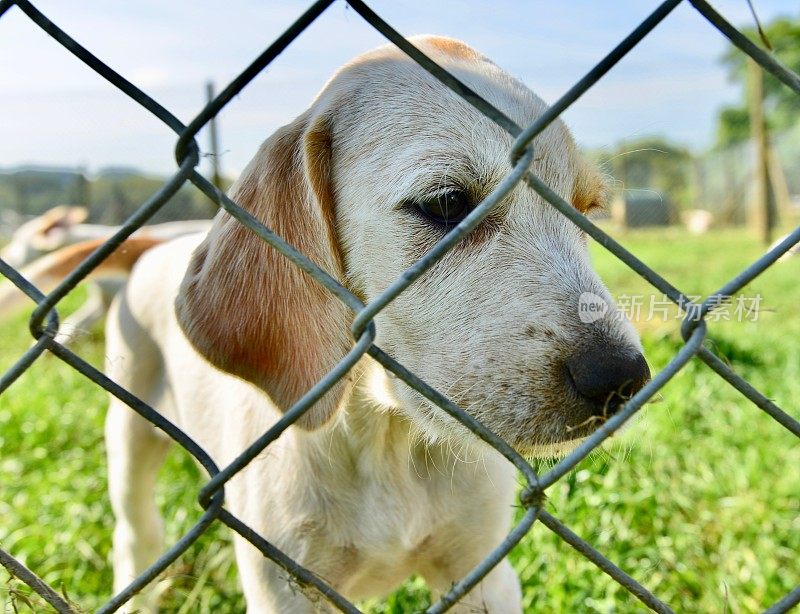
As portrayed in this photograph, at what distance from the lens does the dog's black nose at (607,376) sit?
3.89 ft

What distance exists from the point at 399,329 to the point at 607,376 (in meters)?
0.49

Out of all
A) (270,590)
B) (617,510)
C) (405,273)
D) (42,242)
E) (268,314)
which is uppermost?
(405,273)

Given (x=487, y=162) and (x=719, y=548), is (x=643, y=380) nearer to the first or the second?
(x=487, y=162)

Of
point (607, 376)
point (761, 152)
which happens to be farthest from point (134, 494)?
point (761, 152)

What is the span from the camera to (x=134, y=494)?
2.61 metres

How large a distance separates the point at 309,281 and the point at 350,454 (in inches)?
21.4

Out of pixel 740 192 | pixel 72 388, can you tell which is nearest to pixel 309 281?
pixel 72 388

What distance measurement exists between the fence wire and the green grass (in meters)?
0.78

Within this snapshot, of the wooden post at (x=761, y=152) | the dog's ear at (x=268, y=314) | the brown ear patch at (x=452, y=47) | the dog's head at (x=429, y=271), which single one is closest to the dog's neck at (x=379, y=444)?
the dog's head at (x=429, y=271)

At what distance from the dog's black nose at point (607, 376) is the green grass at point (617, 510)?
500mm

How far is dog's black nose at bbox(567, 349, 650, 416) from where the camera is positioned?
3.89 ft

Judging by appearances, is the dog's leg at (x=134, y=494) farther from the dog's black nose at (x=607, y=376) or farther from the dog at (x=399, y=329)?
the dog's black nose at (x=607, y=376)

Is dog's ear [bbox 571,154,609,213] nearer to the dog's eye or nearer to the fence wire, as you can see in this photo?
the dog's eye

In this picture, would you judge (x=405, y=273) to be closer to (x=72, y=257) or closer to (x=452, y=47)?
(x=452, y=47)
